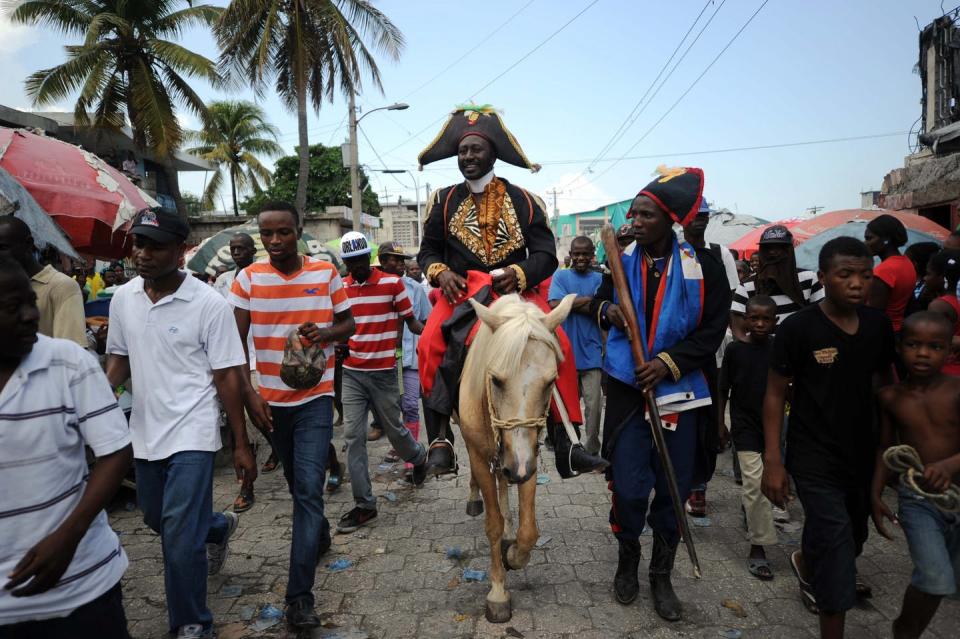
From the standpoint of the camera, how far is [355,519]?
17.2ft

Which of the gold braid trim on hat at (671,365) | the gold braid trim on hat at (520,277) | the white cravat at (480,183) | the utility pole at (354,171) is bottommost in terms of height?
the gold braid trim on hat at (671,365)

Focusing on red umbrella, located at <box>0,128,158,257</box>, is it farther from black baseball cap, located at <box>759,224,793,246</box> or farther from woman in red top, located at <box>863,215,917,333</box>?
woman in red top, located at <box>863,215,917,333</box>

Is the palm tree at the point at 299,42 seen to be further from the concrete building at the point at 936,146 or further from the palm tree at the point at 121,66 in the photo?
the concrete building at the point at 936,146

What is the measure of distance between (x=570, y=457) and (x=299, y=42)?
73.3ft

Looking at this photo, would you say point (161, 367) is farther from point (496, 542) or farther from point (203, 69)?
point (203, 69)

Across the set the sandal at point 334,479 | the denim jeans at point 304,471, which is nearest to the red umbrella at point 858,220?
the sandal at point 334,479

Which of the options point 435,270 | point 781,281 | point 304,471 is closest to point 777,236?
point 781,281

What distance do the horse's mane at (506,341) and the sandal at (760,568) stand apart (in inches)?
89.1

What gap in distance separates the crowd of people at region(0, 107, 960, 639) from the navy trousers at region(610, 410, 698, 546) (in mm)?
14

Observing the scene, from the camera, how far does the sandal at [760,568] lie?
4164mm

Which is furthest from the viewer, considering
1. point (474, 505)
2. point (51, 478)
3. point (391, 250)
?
point (391, 250)

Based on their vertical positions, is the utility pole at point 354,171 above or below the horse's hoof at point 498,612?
above

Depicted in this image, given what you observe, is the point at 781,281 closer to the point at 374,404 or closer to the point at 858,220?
the point at 374,404

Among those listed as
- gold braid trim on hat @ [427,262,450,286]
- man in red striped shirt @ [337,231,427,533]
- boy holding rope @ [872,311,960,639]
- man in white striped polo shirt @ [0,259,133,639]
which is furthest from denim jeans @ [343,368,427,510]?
boy holding rope @ [872,311,960,639]
